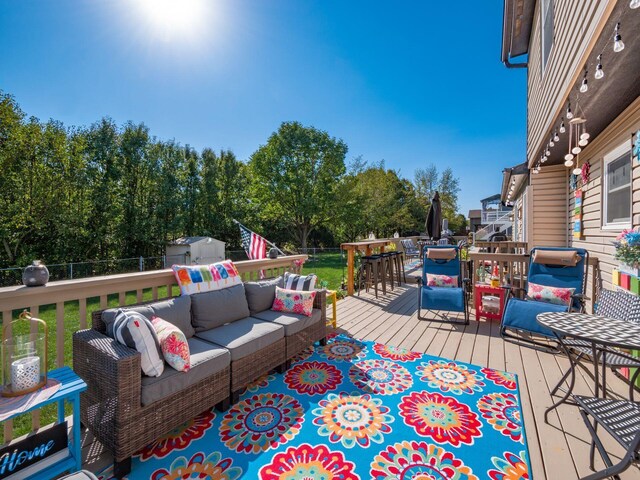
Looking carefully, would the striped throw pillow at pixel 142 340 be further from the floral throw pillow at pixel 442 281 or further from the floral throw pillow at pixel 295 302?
the floral throw pillow at pixel 442 281

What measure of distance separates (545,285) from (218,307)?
3975 millimetres

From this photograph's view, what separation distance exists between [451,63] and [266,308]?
347 inches

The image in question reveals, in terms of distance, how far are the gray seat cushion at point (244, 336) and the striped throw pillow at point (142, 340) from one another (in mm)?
587

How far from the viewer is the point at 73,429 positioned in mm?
1559

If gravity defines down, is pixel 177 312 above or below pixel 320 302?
above

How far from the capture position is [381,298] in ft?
19.3

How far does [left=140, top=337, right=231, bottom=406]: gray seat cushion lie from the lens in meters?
1.81

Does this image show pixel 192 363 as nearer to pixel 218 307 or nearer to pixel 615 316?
pixel 218 307

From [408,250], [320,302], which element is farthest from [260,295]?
[408,250]

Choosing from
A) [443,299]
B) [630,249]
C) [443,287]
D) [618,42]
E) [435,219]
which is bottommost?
[443,299]

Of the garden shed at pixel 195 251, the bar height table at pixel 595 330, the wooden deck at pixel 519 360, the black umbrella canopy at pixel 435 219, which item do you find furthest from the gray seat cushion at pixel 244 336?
the garden shed at pixel 195 251

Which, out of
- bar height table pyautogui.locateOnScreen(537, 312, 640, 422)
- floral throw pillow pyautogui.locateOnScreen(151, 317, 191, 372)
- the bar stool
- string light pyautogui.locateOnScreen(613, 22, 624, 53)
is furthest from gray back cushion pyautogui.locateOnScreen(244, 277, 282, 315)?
string light pyautogui.locateOnScreen(613, 22, 624, 53)

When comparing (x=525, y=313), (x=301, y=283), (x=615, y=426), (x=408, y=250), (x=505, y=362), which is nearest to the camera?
(x=615, y=426)

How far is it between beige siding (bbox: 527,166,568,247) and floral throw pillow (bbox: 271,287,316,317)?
5.39m
